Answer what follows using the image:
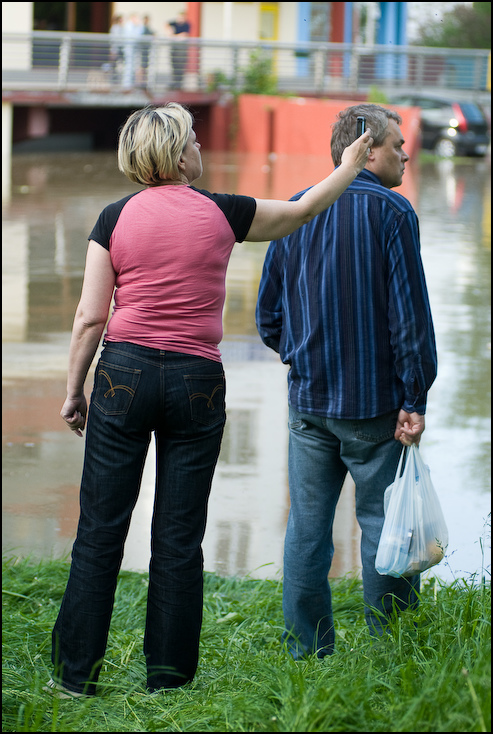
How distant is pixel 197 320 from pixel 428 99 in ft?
81.7

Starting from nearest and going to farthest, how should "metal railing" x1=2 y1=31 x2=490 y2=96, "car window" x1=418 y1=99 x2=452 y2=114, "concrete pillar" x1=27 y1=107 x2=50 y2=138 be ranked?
"concrete pillar" x1=27 y1=107 x2=50 y2=138 → "metal railing" x1=2 y1=31 x2=490 y2=96 → "car window" x1=418 y1=99 x2=452 y2=114

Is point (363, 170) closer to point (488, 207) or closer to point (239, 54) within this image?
point (488, 207)

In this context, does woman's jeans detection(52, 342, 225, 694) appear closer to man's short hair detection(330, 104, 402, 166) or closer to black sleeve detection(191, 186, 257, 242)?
black sleeve detection(191, 186, 257, 242)

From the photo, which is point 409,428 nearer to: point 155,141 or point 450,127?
point 155,141

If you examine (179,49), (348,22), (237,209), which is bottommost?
(237,209)

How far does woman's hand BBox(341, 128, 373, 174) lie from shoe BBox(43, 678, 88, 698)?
177 centimetres

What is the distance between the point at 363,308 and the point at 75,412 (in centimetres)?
97

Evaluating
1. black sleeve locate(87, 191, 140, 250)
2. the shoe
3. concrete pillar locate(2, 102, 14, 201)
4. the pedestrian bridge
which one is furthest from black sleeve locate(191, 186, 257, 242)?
the pedestrian bridge

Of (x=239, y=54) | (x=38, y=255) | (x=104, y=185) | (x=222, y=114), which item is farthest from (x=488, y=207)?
(x=239, y=54)

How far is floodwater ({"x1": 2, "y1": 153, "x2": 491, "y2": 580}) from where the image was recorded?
178 inches

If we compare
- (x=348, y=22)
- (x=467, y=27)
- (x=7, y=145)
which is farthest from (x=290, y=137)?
(x=467, y=27)

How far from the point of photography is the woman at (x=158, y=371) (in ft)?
9.02

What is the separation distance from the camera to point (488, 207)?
52.1 ft

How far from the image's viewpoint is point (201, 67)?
27.1 meters
